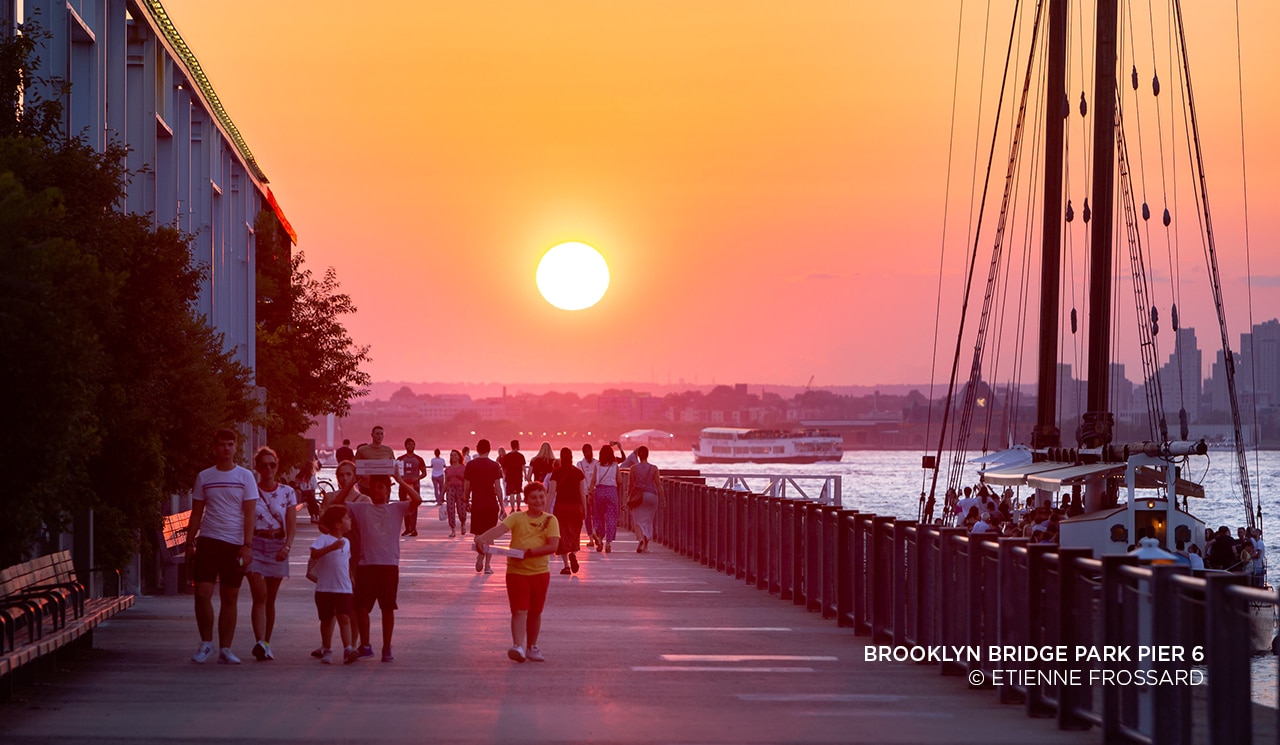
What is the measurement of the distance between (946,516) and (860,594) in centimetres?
3531

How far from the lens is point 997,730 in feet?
33.4

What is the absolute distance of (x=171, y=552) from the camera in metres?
20.1

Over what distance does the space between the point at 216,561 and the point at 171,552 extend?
7759mm

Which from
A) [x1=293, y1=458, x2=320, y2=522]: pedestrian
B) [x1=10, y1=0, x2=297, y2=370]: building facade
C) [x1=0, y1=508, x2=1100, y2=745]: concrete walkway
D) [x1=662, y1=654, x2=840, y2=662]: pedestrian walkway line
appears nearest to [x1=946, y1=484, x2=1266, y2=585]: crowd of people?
[x1=293, y1=458, x2=320, y2=522]: pedestrian

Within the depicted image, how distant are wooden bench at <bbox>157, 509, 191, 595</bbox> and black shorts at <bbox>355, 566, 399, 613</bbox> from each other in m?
6.93

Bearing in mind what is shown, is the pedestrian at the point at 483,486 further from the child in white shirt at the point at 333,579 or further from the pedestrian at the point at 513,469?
the child in white shirt at the point at 333,579

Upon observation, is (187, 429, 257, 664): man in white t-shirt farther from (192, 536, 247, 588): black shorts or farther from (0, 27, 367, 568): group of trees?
(0, 27, 367, 568): group of trees

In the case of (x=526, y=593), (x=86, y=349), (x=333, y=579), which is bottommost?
(x=526, y=593)

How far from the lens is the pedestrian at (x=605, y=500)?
27359 mm

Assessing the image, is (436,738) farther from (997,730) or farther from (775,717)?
(997,730)

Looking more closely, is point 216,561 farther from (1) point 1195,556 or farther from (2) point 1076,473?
(2) point 1076,473

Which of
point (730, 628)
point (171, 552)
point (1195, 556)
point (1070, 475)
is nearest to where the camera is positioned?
point (730, 628)

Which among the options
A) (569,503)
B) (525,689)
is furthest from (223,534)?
(569,503)

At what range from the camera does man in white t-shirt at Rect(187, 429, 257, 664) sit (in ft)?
41.7
